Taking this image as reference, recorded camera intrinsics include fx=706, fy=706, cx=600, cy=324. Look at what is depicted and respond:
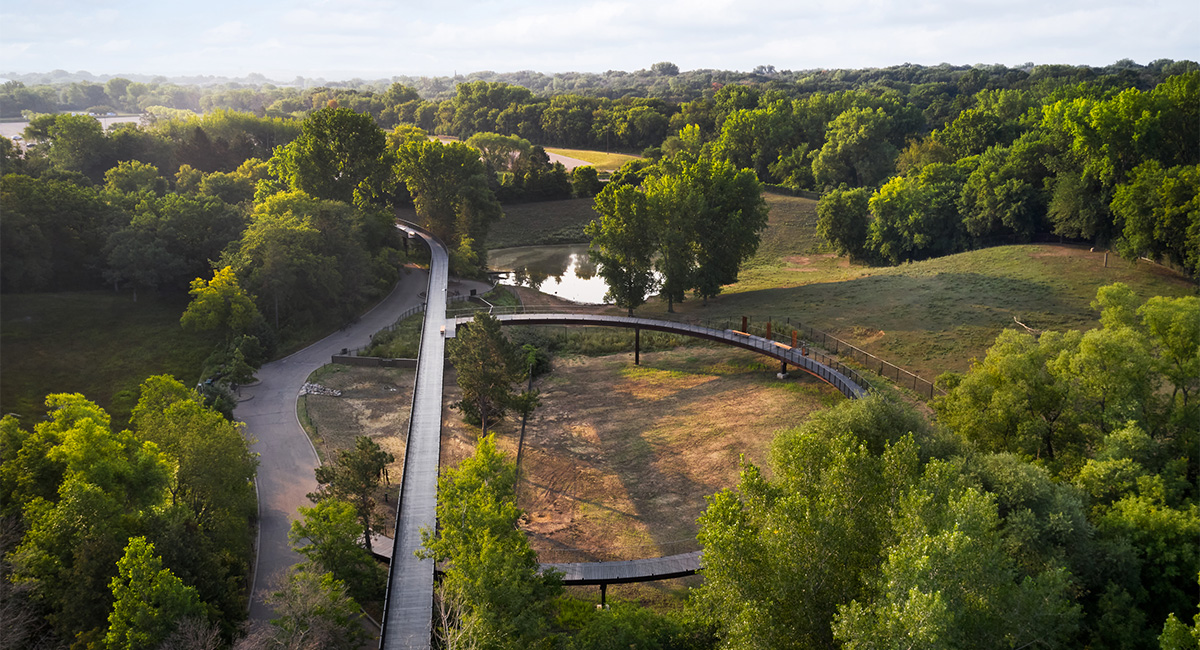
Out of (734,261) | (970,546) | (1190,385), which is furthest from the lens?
(734,261)

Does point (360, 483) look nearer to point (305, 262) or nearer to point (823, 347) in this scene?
point (305, 262)

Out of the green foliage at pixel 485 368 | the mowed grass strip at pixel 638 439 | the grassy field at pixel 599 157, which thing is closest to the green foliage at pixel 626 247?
the mowed grass strip at pixel 638 439

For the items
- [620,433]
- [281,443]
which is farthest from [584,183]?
[281,443]

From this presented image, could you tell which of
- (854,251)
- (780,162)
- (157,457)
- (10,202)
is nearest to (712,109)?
(780,162)

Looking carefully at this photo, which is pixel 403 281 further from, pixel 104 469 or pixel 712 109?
pixel 712 109

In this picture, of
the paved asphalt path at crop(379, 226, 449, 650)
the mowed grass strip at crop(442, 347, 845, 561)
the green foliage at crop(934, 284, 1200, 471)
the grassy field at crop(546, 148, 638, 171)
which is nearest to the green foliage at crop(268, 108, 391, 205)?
the mowed grass strip at crop(442, 347, 845, 561)

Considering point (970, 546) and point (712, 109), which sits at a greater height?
point (712, 109)

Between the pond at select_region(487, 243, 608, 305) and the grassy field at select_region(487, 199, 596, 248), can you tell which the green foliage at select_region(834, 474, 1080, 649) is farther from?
the grassy field at select_region(487, 199, 596, 248)
